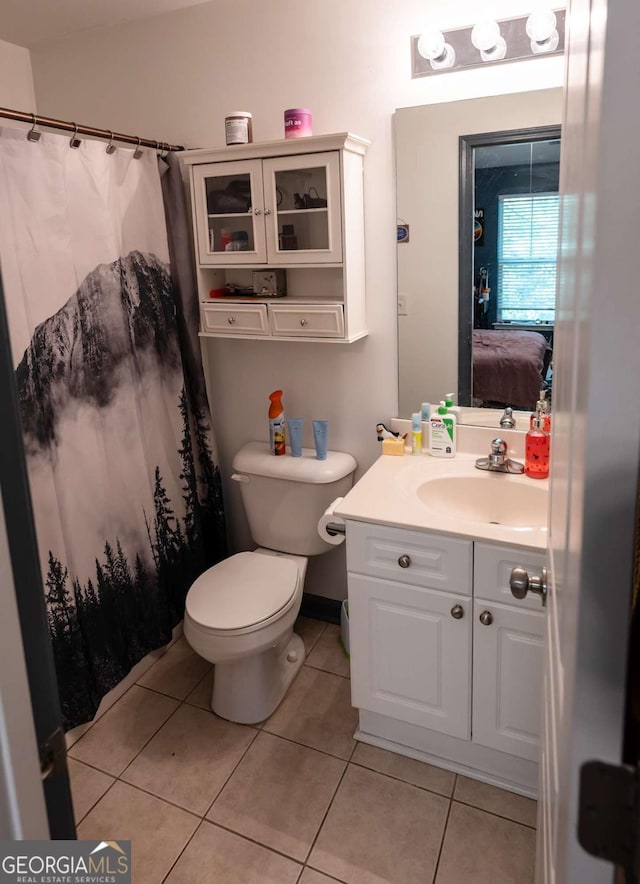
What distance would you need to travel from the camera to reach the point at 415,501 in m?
1.88

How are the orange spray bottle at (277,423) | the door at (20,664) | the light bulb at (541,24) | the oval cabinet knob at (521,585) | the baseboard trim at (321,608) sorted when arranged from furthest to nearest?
1. the baseboard trim at (321,608)
2. the orange spray bottle at (277,423)
3. the light bulb at (541,24)
4. the oval cabinet knob at (521,585)
5. the door at (20,664)

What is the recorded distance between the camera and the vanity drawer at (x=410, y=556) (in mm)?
1740

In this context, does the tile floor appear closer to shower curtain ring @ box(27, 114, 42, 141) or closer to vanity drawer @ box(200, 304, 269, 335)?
vanity drawer @ box(200, 304, 269, 335)

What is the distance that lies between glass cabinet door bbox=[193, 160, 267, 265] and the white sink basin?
3.12ft

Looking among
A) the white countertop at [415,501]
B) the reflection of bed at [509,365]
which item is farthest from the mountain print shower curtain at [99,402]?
the reflection of bed at [509,365]

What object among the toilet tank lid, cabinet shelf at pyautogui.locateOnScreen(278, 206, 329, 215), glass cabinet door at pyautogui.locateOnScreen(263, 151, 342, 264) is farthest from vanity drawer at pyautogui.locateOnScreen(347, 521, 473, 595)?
cabinet shelf at pyautogui.locateOnScreen(278, 206, 329, 215)

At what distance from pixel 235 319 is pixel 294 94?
761mm

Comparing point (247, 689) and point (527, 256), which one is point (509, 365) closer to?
point (527, 256)

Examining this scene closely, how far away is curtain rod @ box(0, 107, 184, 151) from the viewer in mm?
1768

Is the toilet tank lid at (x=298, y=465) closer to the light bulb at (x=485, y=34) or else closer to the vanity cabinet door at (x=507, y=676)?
the vanity cabinet door at (x=507, y=676)

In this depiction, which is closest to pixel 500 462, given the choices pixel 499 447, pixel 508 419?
pixel 499 447

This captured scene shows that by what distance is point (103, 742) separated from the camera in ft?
6.94

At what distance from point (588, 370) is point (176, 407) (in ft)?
6.75

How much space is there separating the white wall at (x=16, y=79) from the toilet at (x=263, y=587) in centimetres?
157
